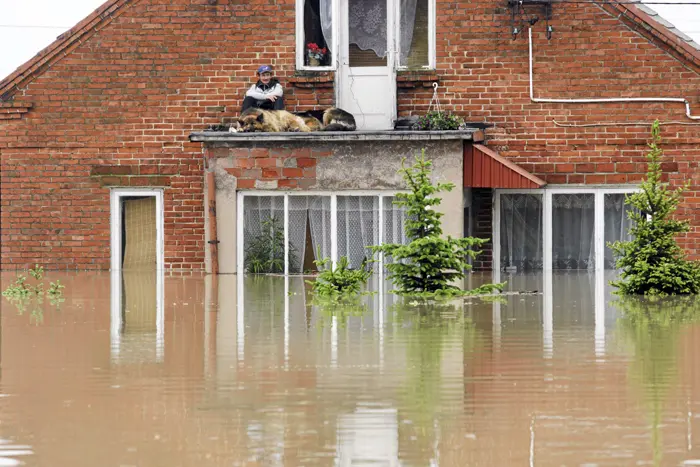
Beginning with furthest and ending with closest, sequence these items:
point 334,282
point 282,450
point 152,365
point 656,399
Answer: point 334,282 → point 152,365 → point 656,399 → point 282,450

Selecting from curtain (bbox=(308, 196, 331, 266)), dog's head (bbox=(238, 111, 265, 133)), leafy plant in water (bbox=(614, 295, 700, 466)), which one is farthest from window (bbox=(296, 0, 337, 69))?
leafy plant in water (bbox=(614, 295, 700, 466))

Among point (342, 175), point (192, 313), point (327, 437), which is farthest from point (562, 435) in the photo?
point (342, 175)

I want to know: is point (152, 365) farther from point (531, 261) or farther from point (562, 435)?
point (531, 261)

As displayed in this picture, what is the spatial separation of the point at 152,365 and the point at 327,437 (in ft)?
11.4

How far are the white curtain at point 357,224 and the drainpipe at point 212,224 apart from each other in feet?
6.96

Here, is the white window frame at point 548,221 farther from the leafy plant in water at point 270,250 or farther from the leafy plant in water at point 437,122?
the leafy plant in water at point 270,250

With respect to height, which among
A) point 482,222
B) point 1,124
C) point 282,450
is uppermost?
point 1,124

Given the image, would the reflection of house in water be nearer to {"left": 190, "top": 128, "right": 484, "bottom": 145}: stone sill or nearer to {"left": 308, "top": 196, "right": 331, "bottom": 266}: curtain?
{"left": 190, "top": 128, "right": 484, "bottom": 145}: stone sill

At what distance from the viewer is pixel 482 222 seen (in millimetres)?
24641

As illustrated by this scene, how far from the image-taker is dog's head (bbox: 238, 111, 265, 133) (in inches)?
922

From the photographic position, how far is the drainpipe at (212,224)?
23500 mm

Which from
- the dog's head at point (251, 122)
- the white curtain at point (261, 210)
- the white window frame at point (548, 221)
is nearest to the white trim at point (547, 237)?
the white window frame at point (548, 221)

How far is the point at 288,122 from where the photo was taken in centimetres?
2366

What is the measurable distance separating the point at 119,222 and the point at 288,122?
378 centimetres
